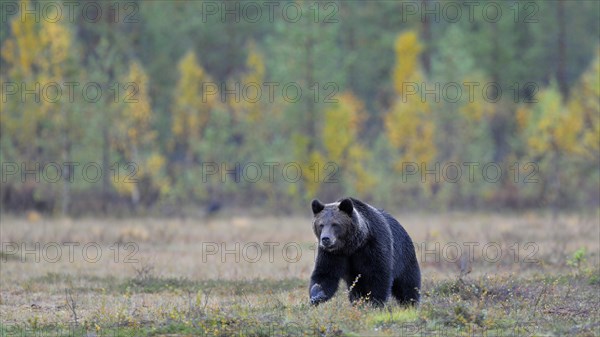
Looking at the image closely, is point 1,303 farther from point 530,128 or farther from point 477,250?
point 530,128

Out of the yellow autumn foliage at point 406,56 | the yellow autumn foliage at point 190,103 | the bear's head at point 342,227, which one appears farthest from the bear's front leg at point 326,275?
the yellow autumn foliage at point 406,56

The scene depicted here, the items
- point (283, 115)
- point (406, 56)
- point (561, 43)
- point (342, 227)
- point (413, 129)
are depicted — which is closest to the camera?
point (342, 227)

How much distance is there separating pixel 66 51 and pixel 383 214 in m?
28.4

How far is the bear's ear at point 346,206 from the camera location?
36.7 feet

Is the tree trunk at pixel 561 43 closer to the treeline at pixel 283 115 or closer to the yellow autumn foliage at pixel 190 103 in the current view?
the treeline at pixel 283 115

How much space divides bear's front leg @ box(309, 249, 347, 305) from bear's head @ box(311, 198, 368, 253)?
6.2 inches

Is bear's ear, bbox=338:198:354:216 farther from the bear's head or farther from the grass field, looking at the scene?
the grass field

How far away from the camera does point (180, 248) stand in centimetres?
2445

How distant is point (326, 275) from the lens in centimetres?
1134

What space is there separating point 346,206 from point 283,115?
33225 mm

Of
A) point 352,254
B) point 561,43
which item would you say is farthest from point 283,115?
point 352,254

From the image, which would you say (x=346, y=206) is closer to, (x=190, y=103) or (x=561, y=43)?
(x=190, y=103)

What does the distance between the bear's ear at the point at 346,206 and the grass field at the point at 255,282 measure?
3.94 ft

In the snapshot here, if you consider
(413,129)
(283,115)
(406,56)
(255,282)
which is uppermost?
(406,56)
